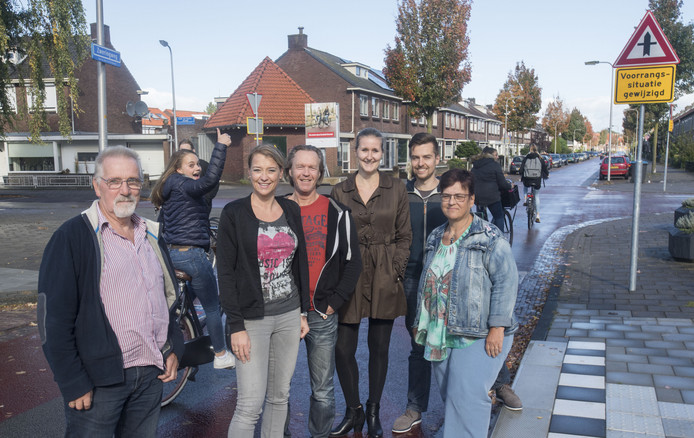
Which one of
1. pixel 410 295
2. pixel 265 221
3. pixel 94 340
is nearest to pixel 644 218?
pixel 410 295

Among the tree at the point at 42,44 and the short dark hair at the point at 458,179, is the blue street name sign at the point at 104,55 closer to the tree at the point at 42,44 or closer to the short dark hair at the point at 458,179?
the tree at the point at 42,44

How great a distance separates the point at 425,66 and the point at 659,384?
109 feet

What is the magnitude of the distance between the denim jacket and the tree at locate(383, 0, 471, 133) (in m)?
Answer: 33.2

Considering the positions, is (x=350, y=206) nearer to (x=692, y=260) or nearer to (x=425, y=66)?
(x=692, y=260)

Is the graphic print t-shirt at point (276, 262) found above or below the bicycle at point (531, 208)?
above

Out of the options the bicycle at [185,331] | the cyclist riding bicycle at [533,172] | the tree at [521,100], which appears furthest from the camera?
the tree at [521,100]

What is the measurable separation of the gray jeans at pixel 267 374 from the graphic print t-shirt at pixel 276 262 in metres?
0.09

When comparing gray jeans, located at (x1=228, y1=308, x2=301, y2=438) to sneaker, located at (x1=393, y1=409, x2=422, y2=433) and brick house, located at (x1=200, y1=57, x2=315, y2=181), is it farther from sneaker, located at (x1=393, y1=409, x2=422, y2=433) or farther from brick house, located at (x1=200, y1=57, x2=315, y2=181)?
brick house, located at (x1=200, y1=57, x2=315, y2=181)

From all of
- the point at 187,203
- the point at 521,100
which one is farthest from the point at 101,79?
the point at 521,100

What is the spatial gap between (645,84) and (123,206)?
652cm

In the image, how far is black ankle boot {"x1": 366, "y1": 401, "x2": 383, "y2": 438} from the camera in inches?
143

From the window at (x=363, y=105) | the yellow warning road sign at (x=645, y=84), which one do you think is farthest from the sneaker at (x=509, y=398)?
the window at (x=363, y=105)

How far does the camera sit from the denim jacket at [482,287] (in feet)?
9.33

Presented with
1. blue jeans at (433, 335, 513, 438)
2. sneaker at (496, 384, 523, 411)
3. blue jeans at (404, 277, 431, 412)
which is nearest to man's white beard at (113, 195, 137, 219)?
blue jeans at (433, 335, 513, 438)
